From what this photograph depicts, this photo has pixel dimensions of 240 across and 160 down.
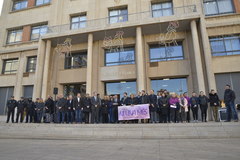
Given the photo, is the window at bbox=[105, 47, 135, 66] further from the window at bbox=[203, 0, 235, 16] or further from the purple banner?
the window at bbox=[203, 0, 235, 16]

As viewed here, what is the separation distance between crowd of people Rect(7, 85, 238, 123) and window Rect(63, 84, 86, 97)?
195 inches

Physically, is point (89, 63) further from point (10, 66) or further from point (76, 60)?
point (10, 66)

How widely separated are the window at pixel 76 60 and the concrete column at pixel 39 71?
240 cm

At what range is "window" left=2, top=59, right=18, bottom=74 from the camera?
61.0ft

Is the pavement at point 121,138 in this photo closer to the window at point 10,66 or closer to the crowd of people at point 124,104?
the crowd of people at point 124,104

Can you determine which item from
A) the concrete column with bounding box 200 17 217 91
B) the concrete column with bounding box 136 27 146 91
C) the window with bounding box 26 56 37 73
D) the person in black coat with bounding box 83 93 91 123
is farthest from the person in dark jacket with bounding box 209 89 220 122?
the window with bounding box 26 56 37 73

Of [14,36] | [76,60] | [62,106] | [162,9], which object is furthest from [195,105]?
[14,36]

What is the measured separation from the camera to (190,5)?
1413cm

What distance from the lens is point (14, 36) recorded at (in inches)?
786

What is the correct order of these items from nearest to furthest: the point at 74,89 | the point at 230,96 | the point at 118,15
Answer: the point at 230,96, the point at 74,89, the point at 118,15

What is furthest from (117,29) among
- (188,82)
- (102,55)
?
(188,82)

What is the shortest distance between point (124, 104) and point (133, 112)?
2.81 ft

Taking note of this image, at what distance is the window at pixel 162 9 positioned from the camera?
51.9 feet

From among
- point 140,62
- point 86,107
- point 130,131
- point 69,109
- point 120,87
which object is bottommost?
point 130,131
